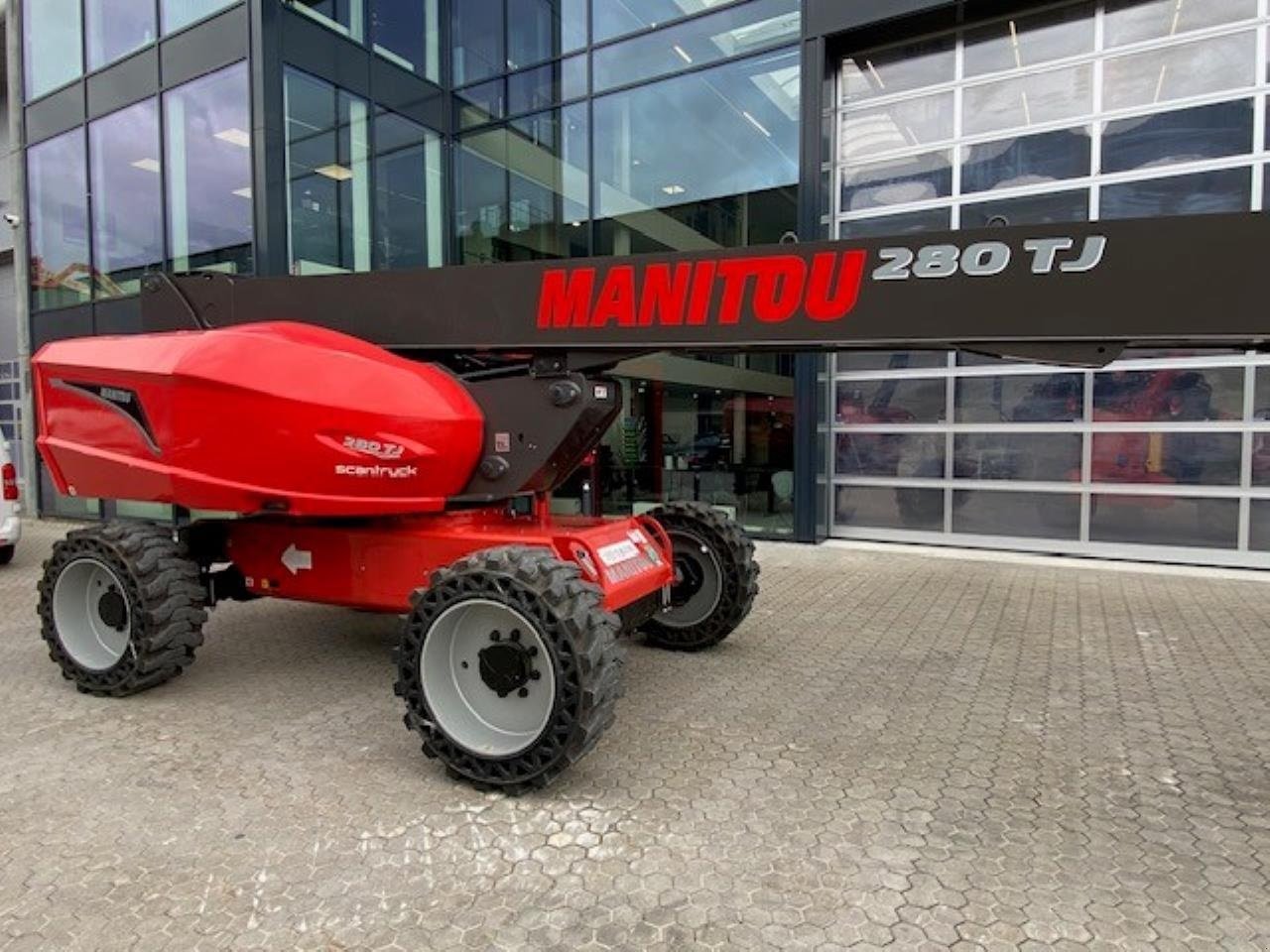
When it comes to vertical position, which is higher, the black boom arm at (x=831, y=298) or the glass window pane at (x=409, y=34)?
the glass window pane at (x=409, y=34)

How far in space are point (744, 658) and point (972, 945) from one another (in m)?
2.94

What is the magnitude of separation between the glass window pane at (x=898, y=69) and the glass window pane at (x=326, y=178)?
21.8 ft

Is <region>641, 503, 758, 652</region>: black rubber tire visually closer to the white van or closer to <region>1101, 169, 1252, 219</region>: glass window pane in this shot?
<region>1101, 169, 1252, 219</region>: glass window pane

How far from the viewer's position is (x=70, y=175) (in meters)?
13.3

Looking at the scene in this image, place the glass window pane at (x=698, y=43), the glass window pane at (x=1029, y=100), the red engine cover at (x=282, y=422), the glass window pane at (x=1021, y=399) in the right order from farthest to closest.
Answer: the glass window pane at (x=698, y=43), the glass window pane at (x=1021, y=399), the glass window pane at (x=1029, y=100), the red engine cover at (x=282, y=422)

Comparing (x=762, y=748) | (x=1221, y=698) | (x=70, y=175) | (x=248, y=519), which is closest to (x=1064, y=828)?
(x=762, y=748)

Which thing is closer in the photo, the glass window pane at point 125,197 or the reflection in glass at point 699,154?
the reflection in glass at point 699,154

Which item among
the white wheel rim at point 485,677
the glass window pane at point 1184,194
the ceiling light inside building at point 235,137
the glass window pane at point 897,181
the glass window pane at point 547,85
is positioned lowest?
the white wheel rim at point 485,677

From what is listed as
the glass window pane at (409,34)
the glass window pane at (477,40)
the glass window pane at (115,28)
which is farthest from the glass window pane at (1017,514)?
the glass window pane at (115,28)

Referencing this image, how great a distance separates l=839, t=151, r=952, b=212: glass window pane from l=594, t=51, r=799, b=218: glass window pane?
816 mm

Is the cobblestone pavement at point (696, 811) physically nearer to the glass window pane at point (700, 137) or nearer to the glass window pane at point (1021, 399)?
the glass window pane at point (1021, 399)

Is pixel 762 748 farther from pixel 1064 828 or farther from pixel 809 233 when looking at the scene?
pixel 809 233

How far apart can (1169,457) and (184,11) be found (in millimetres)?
13981

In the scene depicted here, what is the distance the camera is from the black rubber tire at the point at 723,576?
5.51 m
